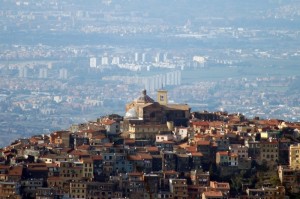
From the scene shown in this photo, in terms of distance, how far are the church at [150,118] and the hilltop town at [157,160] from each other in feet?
0.11

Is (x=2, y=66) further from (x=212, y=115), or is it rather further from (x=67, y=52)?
(x=212, y=115)

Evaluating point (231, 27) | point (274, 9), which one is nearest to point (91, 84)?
point (231, 27)

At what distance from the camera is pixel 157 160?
5931 centimetres

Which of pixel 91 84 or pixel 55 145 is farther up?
pixel 55 145

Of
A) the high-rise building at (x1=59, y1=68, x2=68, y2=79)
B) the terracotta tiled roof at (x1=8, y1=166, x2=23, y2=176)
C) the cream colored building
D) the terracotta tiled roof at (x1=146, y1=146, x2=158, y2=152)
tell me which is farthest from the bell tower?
the high-rise building at (x1=59, y1=68, x2=68, y2=79)

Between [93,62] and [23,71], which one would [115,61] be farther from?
[23,71]

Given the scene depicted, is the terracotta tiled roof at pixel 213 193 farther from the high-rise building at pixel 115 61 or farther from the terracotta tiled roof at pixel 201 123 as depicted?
the high-rise building at pixel 115 61

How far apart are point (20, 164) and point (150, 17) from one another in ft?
372

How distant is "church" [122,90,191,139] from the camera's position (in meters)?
63.8

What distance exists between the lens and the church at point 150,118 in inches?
2512

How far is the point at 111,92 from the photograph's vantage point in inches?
4828

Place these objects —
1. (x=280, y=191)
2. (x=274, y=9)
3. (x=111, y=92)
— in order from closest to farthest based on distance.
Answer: (x=280, y=191) < (x=111, y=92) < (x=274, y=9)

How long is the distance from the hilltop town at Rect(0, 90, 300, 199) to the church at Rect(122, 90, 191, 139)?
0.11 ft

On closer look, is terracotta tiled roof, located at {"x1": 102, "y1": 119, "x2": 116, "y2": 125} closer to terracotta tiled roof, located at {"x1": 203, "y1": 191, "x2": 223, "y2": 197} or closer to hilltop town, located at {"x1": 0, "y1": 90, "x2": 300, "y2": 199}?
hilltop town, located at {"x1": 0, "y1": 90, "x2": 300, "y2": 199}
